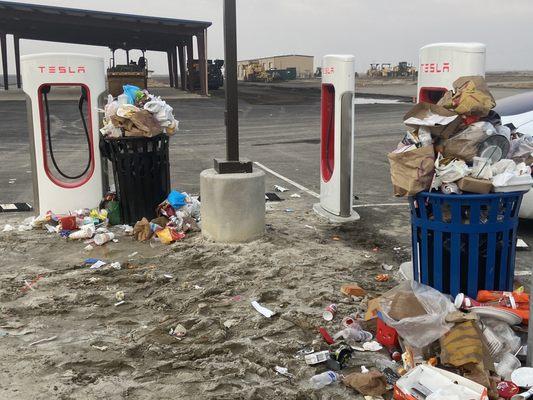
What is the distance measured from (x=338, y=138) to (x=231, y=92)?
1.53 m

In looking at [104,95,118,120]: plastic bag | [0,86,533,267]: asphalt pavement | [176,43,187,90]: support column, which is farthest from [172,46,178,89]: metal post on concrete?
[104,95,118,120]: plastic bag

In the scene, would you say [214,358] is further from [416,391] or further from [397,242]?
[397,242]

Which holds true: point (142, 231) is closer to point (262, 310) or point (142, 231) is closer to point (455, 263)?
point (262, 310)

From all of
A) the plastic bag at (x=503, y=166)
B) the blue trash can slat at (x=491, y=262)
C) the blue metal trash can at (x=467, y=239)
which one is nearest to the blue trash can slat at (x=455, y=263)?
the blue metal trash can at (x=467, y=239)

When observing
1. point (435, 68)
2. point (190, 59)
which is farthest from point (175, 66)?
point (435, 68)

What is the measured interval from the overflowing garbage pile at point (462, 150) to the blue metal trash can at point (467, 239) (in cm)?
9

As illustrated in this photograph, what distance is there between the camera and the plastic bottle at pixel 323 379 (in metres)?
3.04

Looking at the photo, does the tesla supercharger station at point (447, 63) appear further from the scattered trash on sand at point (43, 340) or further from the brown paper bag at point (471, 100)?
the scattered trash on sand at point (43, 340)

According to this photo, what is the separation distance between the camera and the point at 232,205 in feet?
18.1

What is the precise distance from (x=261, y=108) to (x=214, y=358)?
2320 centimetres

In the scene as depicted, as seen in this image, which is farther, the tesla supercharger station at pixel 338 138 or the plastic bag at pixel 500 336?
the tesla supercharger station at pixel 338 138

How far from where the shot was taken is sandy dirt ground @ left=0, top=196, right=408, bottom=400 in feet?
10.1

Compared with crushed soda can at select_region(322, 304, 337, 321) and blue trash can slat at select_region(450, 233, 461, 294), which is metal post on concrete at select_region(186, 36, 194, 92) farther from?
blue trash can slat at select_region(450, 233, 461, 294)

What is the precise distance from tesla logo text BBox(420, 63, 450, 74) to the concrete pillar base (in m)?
1.96
